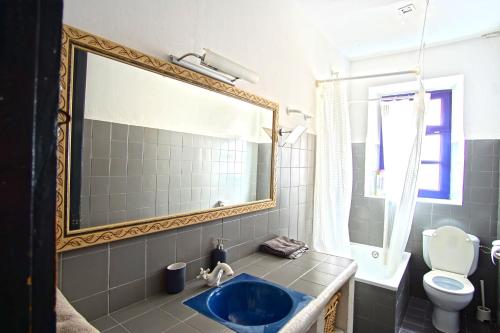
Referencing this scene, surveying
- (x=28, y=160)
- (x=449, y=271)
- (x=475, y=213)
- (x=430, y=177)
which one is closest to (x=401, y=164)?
(x=430, y=177)

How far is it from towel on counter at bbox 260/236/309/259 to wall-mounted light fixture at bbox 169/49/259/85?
106 cm

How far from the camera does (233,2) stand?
150 centimetres

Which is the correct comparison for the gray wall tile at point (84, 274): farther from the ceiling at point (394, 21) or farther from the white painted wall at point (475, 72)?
the white painted wall at point (475, 72)

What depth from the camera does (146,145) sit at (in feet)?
3.64

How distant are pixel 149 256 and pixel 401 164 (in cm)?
221

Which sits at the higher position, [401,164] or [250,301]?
[401,164]

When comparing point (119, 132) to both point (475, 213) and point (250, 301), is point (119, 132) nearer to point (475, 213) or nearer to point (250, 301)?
point (250, 301)

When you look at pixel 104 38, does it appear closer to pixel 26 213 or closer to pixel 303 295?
pixel 26 213

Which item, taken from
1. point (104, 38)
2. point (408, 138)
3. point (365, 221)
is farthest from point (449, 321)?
point (104, 38)

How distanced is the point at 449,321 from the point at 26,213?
10.00 feet

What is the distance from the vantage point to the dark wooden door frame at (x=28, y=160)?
0.25 m

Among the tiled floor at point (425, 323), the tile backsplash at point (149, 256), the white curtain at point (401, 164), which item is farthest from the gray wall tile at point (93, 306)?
the tiled floor at point (425, 323)

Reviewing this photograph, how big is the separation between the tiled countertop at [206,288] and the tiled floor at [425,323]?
134cm

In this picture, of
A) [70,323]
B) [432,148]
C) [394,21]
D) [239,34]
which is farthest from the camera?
[432,148]
